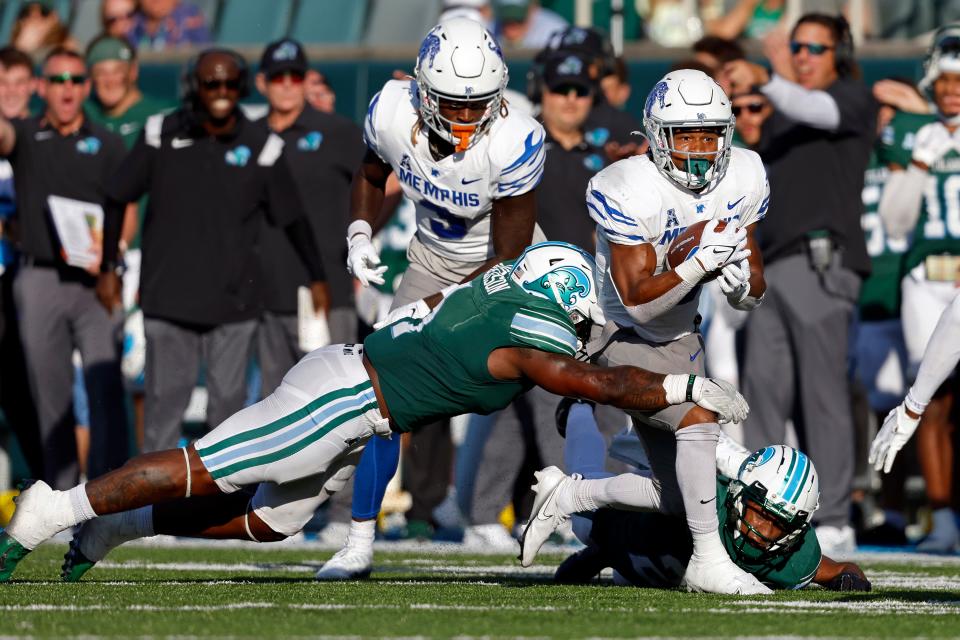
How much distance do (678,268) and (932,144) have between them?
122 inches

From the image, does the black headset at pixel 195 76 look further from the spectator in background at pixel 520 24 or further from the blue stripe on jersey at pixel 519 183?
the spectator in background at pixel 520 24

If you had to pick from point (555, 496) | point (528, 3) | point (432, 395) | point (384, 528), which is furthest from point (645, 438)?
point (528, 3)

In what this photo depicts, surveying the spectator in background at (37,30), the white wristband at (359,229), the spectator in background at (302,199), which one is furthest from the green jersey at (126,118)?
the white wristband at (359,229)

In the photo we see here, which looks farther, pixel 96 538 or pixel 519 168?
pixel 519 168

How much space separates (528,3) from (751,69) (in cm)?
260

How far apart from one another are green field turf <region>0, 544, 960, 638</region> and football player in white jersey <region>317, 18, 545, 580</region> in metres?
0.43

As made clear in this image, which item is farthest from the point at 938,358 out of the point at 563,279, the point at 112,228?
the point at 112,228

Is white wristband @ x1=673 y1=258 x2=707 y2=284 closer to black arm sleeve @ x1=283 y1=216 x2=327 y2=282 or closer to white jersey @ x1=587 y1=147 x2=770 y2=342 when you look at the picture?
white jersey @ x1=587 y1=147 x2=770 y2=342

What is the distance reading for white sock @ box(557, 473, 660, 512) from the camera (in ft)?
19.0

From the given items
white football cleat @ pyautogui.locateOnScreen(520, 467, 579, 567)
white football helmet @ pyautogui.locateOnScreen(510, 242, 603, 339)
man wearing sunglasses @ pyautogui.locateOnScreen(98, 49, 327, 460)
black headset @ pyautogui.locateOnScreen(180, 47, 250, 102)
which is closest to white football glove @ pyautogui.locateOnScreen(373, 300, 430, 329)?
white football helmet @ pyautogui.locateOnScreen(510, 242, 603, 339)

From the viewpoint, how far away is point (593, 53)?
856 cm

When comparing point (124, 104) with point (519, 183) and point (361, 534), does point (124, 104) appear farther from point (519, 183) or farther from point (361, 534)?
point (361, 534)

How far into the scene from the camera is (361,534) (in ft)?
20.8

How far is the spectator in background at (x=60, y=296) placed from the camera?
28.2ft
